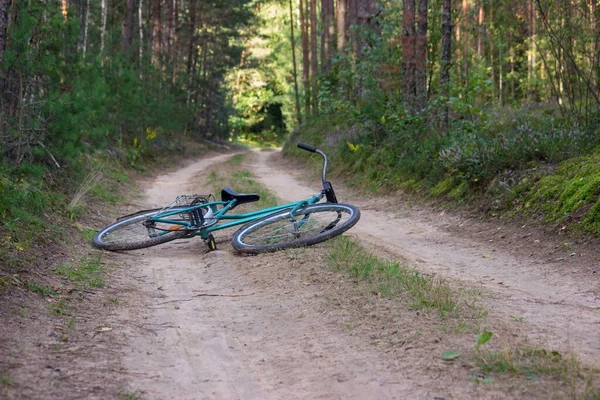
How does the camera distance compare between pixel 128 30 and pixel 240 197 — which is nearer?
pixel 240 197

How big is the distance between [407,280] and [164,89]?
25666mm

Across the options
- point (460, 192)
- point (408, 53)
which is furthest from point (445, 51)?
point (460, 192)

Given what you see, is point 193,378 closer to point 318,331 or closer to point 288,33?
point 318,331

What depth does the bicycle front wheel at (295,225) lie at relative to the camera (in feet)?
23.2

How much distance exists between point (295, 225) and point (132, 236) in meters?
2.15

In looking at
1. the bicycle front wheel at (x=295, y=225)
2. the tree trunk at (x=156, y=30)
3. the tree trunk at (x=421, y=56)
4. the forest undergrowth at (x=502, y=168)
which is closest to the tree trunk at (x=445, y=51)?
the forest undergrowth at (x=502, y=168)

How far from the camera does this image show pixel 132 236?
771 cm

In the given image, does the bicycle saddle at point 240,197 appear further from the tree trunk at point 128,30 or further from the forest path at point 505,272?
the tree trunk at point 128,30

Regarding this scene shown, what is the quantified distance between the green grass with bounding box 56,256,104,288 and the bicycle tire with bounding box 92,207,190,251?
72 centimetres

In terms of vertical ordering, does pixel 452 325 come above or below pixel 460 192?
above

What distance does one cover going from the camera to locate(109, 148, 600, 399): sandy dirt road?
3.37 m

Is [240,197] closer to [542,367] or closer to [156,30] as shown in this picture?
[542,367]

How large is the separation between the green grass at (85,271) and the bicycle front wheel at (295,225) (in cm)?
154

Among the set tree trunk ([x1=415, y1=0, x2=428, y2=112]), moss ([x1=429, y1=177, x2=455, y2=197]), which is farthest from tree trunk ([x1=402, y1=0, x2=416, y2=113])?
moss ([x1=429, y1=177, x2=455, y2=197])
